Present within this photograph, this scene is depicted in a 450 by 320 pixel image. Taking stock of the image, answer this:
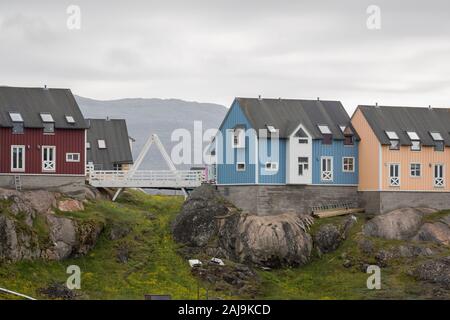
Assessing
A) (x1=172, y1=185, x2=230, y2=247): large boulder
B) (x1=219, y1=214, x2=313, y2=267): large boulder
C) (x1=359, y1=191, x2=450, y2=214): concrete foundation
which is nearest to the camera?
(x1=219, y1=214, x2=313, y2=267): large boulder

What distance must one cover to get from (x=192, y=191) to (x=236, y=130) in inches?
238

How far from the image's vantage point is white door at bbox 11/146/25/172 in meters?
108

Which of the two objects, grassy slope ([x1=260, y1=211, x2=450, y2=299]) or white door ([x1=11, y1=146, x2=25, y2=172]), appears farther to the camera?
white door ([x1=11, y1=146, x2=25, y2=172])

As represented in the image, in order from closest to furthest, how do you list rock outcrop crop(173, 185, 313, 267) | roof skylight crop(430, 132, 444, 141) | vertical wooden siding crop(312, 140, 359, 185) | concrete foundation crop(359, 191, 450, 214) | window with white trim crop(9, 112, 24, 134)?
rock outcrop crop(173, 185, 313, 267), window with white trim crop(9, 112, 24, 134), concrete foundation crop(359, 191, 450, 214), vertical wooden siding crop(312, 140, 359, 185), roof skylight crop(430, 132, 444, 141)

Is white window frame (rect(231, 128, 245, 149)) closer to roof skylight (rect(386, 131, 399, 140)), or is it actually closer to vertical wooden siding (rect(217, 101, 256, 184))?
vertical wooden siding (rect(217, 101, 256, 184))

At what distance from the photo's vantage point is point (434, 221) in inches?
4254

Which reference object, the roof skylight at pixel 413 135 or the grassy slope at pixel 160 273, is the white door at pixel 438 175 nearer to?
the roof skylight at pixel 413 135

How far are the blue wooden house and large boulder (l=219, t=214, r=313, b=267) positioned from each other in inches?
180

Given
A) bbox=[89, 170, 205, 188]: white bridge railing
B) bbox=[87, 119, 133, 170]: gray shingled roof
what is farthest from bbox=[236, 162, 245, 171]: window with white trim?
bbox=[87, 119, 133, 170]: gray shingled roof

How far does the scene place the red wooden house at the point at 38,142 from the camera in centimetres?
10825

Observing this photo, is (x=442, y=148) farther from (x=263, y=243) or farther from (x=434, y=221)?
(x=263, y=243)
